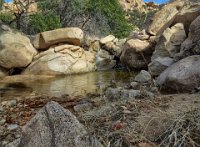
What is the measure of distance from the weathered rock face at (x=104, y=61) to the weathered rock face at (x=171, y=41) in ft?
14.7

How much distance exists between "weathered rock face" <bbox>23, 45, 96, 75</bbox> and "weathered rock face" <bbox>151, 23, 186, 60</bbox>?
4.14m

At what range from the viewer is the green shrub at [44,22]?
1853 cm

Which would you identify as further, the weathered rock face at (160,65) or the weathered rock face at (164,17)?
the weathered rock face at (164,17)

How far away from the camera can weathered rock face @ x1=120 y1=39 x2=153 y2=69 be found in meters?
13.4

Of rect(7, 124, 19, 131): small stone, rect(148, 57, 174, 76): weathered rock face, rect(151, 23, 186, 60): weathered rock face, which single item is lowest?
rect(7, 124, 19, 131): small stone

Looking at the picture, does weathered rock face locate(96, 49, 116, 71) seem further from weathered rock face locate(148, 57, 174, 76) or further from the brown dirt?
the brown dirt

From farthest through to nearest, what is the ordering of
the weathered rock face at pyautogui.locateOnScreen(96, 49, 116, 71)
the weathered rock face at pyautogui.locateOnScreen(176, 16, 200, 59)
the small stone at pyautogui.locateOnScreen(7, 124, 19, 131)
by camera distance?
the weathered rock face at pyautogui.locateOnScreen(96, 49, 116, 71)
the weathered rock face at pyautogui.locateOnScreen(176, 16, 200, 59)
the small stone at pyautogui.locateOnScreen(7, 124, 19, 131)

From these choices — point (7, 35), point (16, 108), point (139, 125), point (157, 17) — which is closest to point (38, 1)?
point (7, 35)

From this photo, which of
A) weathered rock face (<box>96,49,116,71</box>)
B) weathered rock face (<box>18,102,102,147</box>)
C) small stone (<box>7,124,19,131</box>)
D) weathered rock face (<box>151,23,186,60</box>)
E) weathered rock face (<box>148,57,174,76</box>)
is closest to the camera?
weathered rock face (<box>18,102,102,147</box>)

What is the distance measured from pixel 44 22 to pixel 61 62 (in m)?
4.56

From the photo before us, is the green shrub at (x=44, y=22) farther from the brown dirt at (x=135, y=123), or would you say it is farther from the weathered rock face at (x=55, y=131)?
the weathered rock face at (x=55, y=131)

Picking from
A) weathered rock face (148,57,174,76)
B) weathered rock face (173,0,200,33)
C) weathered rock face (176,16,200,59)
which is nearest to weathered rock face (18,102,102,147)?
weathered rock face (176,16,200,59)

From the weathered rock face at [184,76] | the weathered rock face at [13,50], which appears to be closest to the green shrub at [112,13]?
the weathered rock face at [13,50]

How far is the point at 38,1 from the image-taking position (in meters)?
19.1
